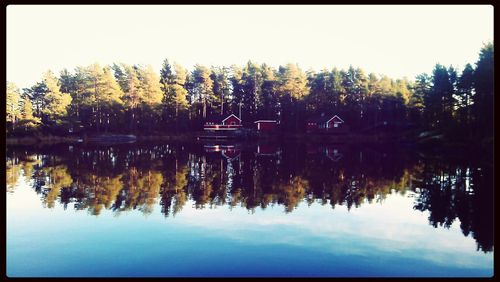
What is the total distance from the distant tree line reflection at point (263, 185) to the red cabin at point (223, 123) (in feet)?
160

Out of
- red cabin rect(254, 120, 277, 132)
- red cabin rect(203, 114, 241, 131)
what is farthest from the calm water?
red cabin rect(254, 120, 277, 132)

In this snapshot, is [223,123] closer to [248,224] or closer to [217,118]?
[217,118]

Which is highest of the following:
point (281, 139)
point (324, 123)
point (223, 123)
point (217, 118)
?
point (217, 118)

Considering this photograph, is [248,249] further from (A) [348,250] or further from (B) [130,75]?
(B) [130,75]

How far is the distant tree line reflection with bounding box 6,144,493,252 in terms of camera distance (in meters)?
18.0

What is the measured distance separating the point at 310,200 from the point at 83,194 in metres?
11.6

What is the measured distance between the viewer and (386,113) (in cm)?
8662

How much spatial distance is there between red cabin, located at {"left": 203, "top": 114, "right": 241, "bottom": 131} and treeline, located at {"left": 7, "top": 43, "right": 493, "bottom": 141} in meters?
2.59

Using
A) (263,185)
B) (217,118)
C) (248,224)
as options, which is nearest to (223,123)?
(217,118)

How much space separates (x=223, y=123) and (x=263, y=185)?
61.9 metres

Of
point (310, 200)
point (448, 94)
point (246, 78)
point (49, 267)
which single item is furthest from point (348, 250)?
point (246, 78)

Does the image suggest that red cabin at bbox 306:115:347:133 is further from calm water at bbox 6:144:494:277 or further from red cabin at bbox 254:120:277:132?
calm water at bbox 6:144:494:277

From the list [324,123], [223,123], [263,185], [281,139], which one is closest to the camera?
[263,185]

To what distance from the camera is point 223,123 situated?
84.6 metres
